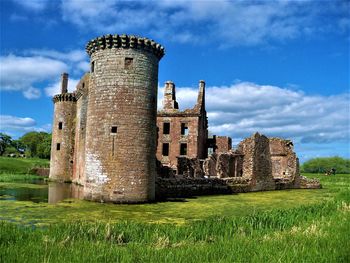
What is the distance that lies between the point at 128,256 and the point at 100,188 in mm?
12356

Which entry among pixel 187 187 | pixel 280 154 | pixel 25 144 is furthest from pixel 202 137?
pixel 25 144

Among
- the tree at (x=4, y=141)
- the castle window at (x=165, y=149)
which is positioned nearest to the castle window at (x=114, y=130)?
the castle window at (x=165, y=149)

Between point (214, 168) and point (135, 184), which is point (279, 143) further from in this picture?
point (135, 184)

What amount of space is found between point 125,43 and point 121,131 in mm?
4317

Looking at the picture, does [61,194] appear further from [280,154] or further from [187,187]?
[280,154]

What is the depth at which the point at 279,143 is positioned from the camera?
44000 millimetres

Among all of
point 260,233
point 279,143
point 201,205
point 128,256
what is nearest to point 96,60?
point 201,205

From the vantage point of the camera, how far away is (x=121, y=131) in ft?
64.0

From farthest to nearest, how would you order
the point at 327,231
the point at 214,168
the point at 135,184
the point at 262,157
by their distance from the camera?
the point at 214,168 < the point at 262,157 < the point at 135,184 < the point at 327,231

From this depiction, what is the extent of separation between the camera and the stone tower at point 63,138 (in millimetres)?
37156

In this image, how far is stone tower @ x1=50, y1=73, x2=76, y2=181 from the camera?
37156mm

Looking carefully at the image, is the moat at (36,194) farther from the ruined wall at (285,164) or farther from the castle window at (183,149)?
the castle window at (183,149)

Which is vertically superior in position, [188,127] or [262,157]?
[188,127]

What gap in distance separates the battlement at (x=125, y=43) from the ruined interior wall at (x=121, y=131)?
0.80 ft
